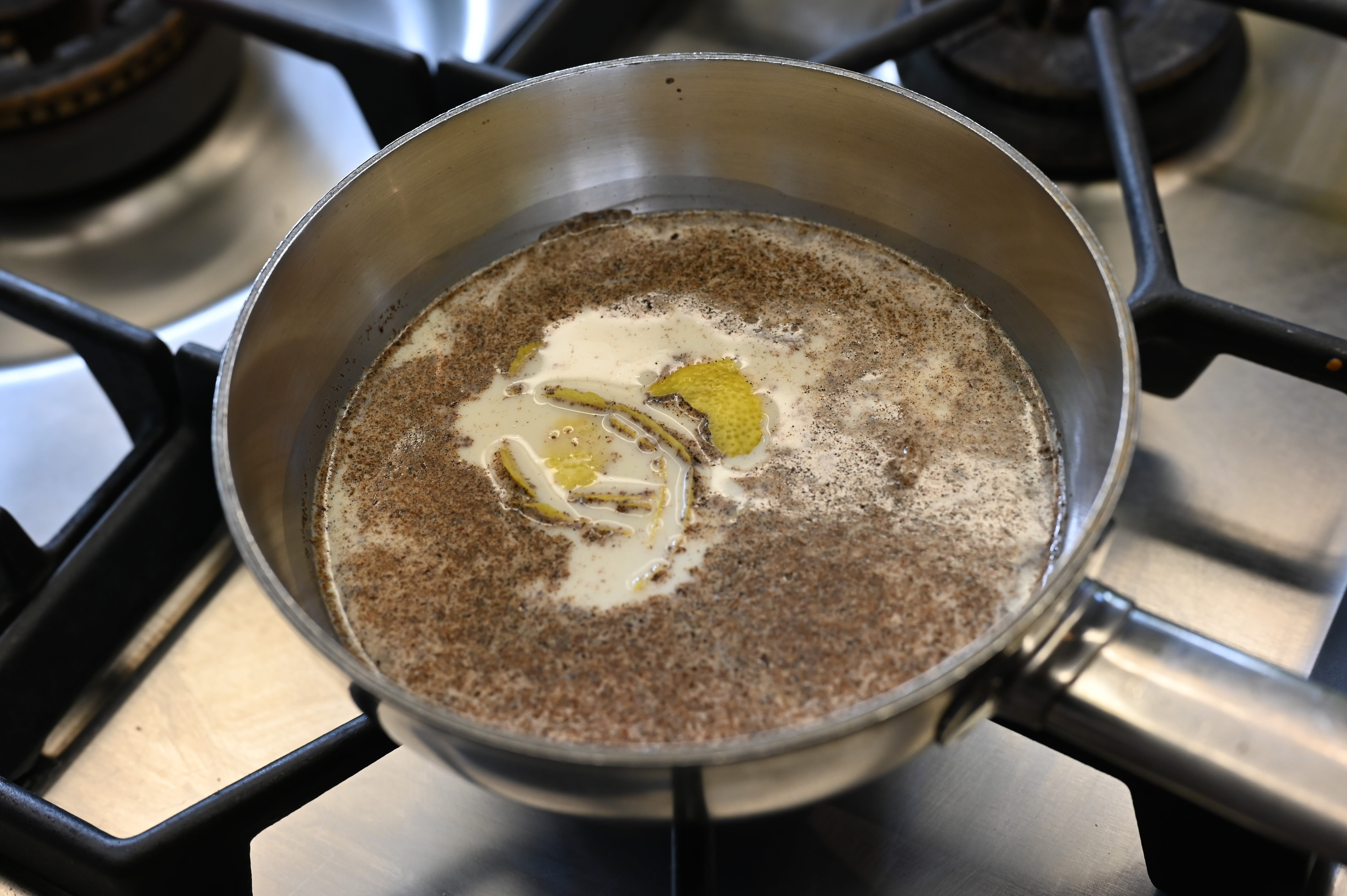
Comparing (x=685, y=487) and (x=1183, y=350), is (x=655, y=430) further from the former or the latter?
(x=1183, y=350)

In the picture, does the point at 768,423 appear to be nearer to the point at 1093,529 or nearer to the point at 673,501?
the point at 673,501

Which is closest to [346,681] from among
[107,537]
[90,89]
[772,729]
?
[772,729]

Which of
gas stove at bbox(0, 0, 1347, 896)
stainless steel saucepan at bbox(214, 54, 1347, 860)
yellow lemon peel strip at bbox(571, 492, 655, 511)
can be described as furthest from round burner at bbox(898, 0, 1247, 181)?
yellow lemon peel strip at bbox(571, 492, 655, 511)

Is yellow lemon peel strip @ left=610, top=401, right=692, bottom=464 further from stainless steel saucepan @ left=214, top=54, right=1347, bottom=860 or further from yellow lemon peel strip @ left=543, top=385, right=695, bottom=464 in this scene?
stainless steel saucepan @ left=214, top=54, right=1347, bottom=860

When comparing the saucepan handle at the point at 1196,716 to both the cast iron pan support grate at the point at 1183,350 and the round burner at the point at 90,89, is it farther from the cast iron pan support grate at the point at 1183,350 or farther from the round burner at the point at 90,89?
the round burner at the point at 90,89

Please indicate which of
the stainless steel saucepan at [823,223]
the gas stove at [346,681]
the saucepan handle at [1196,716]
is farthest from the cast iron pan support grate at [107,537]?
the saucepan handle at [1196,716]
